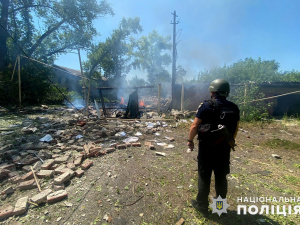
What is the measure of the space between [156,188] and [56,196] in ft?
4.97

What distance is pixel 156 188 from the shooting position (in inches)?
97.5

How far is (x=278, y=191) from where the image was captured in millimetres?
2516

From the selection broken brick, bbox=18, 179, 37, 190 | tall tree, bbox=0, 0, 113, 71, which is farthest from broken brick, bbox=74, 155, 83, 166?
tall tree, bbox=0, 0, 113, 71

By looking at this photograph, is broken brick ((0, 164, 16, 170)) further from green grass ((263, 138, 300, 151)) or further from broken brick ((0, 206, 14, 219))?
green grass ((263, 138, 300, 151))

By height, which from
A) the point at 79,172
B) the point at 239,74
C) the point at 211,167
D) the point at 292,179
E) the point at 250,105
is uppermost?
the point at 239,74

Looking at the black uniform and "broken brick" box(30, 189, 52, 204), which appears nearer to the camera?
the black uniform

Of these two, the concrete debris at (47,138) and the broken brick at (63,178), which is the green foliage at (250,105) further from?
the concrete debris at (47,138)

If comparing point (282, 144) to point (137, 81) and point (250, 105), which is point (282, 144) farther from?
point (137, 81)

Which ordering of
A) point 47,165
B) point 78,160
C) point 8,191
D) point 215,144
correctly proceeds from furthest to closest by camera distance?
point 78,160
point 47,165
point 8,191
point 215,144

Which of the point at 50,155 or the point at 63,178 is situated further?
the point at 50,155

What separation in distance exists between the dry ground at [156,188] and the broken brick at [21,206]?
6 centimetres

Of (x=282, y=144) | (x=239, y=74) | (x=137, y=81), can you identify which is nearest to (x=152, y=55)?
(x=137, y=81)

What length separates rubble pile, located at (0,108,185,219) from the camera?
7.35 ft

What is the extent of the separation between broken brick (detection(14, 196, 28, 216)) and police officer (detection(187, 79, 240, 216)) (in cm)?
234
